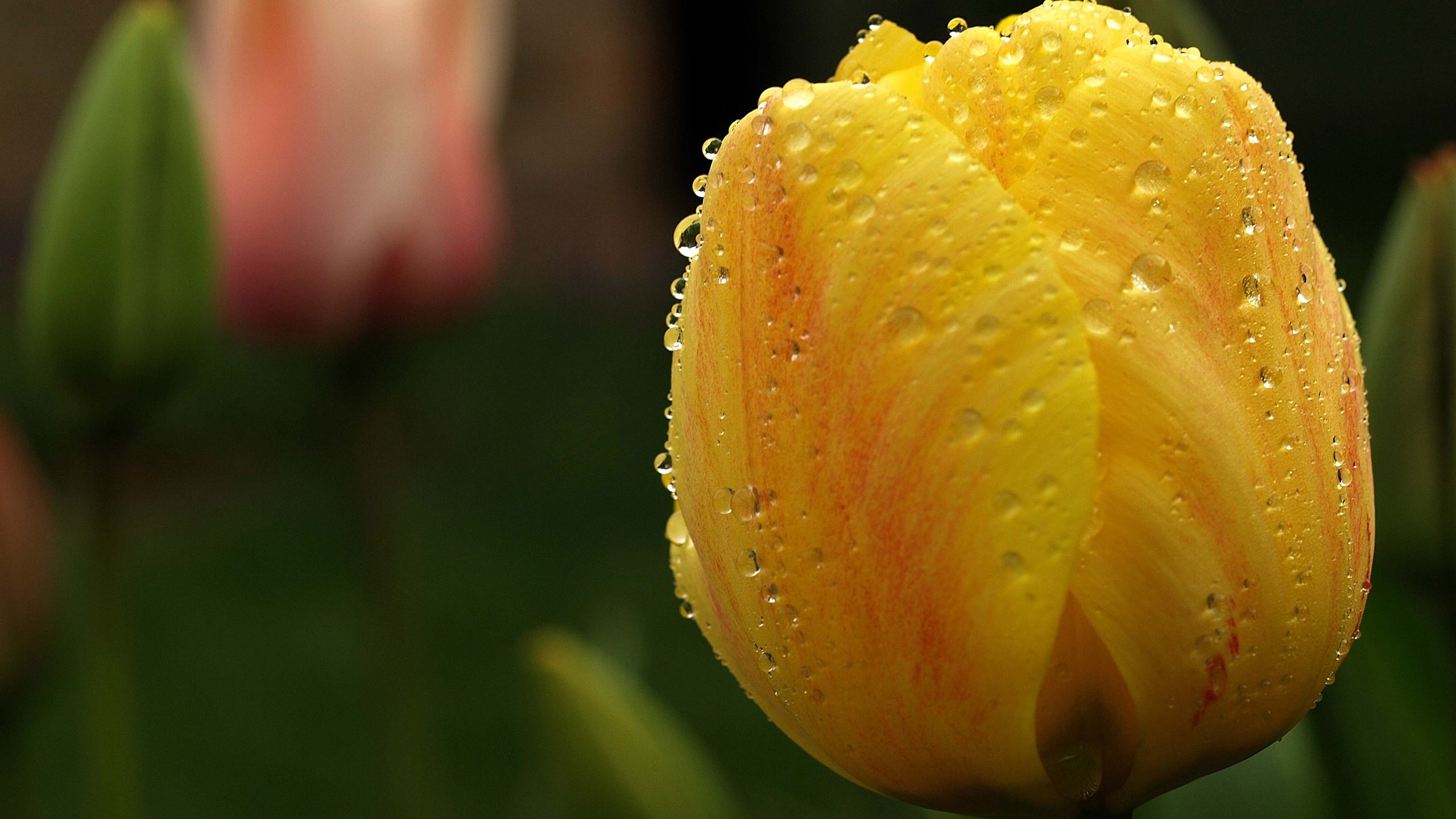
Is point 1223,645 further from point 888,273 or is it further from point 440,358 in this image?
point 440,358

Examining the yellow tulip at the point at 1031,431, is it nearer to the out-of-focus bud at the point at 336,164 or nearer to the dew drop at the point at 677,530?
the dew drop at the point at 677,530

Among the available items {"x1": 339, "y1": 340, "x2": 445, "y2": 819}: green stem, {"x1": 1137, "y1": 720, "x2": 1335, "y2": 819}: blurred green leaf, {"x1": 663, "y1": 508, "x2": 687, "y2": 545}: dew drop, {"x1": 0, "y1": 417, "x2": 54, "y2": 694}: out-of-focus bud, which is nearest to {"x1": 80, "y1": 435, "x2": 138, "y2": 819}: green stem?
{"x1": 0, "y1": 417, "x2": 54, "y2": 694}: out-of-focus bud

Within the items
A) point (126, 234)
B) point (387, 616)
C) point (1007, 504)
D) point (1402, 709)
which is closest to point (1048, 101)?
point (1007, 504)

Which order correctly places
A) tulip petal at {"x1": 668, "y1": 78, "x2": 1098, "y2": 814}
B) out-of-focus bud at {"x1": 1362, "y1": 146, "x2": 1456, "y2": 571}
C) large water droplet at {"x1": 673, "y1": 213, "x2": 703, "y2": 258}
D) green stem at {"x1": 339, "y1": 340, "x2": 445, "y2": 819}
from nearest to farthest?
1. tulip petal at {"x1": 668, "y1": 78, "x2": 1098, "y2": 814}
2. large water droplet at {"x1": 673, "y1": 213, "x2": 703, "y2": 258}
3. out-of-focus bud at {"x1": 1362, "y1": 146, "x2": 1456, "y2": 571}
4. green stem at {"x1": 339, "y1": 340, "x2": 445, "y2": 819}

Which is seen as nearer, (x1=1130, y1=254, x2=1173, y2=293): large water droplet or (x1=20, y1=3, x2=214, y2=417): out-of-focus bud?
(x1=1130, y1=254, x2=1173, y2=293): large water droplet

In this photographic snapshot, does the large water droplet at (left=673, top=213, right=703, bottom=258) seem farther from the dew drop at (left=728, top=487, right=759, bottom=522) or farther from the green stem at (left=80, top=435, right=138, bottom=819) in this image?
the green stem at (left=80, top=435, right=138, bottom=819)

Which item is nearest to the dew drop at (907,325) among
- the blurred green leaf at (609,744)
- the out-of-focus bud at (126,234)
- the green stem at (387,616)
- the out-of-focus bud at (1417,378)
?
the out-of-focus bud at (1417,378)

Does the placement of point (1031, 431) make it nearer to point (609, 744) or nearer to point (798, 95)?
point (798, 95)
